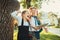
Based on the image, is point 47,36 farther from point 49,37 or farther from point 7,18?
point 7,18

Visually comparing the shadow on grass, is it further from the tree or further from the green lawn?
the tree

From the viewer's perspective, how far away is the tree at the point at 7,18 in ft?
5.29

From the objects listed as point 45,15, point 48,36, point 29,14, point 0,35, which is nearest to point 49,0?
point 45,15

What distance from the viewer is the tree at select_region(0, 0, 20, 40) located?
1.61 m

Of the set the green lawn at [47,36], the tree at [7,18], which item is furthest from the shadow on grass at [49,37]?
the tree at [7,18]

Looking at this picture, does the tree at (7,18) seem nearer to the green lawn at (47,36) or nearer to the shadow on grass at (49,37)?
the green lawn at (47,36)

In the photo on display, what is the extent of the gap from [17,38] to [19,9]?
35cm

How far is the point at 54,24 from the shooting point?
1643 millimetres

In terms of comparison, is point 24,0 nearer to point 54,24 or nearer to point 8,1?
point 8,1

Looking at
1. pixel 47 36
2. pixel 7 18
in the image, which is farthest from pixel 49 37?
pixel 7 18

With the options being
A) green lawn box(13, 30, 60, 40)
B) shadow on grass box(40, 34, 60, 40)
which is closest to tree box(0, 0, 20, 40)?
green lawn box(13, 30, 60, 40)

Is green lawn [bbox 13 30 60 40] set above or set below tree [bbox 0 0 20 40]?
below

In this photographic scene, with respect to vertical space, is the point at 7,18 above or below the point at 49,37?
above

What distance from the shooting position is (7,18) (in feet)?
5.36
